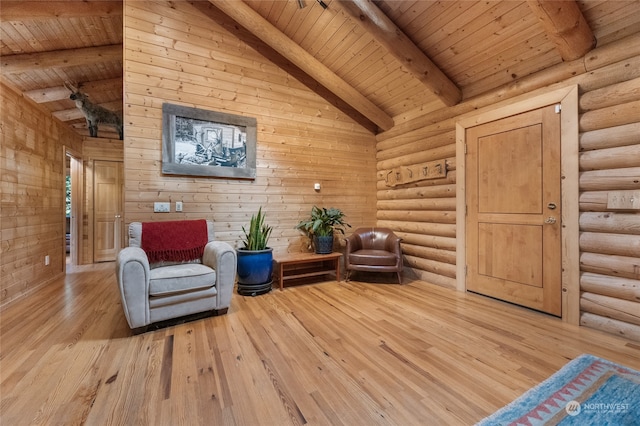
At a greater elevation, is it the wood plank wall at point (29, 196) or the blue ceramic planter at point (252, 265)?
the wood plank wall at point (29, 196)

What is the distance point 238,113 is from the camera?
3.55 metres

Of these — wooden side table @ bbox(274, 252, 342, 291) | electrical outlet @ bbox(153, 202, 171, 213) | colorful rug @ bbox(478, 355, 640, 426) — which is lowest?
colorful rug @ bbox(478, 355, 640, 426)

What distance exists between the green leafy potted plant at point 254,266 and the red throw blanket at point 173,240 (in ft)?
1.63

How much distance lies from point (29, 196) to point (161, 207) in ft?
5.87

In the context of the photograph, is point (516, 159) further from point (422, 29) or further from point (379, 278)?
point (379, 278)

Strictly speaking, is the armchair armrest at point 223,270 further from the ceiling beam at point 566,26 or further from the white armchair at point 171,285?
the ceiling beam at point 566,26

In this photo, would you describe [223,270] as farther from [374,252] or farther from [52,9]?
[52,9]

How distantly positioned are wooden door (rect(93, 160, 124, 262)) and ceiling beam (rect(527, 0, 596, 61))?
260 inches

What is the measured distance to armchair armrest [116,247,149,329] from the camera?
2.04 meters

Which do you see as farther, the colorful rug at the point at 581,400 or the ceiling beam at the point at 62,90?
the ceiling beam at the point at 62,90

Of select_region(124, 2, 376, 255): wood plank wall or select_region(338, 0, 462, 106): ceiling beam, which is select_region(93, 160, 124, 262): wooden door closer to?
select_region(124, 2, 376, 255): wood plank wall

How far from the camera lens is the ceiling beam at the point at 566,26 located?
6.46 ft
